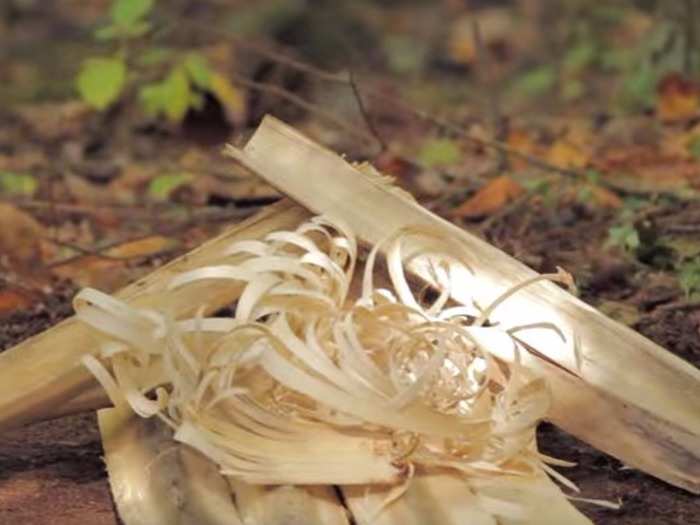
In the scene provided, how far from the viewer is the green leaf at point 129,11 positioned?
12.3 feet

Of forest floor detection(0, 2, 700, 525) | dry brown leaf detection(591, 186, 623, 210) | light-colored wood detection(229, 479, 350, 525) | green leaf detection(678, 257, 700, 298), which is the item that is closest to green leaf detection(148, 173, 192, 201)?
forest floor detection(0, 2, 700, 525)

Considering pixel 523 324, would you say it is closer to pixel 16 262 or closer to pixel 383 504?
pixel 383 504

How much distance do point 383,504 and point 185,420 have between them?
0.28 m

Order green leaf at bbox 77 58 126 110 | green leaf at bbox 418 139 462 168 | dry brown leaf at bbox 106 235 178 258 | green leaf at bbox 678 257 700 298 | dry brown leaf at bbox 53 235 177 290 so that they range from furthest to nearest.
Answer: green leaf at bbox 418 139 462 168
green leaf at bbox 77 58 126 110
dry brown leaf at bbox 106 235 178 258
dry brown leaf at bbox 53 235 177 290
green leaf at bbox 678 257 700 298

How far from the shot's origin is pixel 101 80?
12.9 feet

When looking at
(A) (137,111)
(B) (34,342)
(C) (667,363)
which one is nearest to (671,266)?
(C) (667,363)

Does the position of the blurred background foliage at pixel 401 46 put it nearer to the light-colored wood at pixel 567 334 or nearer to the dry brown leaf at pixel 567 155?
the dry brown leaf at pixel 567 155

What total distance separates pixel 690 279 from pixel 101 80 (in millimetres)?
1633

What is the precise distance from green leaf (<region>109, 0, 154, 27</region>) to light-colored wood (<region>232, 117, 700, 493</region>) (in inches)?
54.8

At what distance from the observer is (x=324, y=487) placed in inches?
85.1

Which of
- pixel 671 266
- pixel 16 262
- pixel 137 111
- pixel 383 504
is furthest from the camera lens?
pixel 137 111

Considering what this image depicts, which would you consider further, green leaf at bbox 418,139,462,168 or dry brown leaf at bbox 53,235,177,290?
green leaf at bbox 418,139,462,168

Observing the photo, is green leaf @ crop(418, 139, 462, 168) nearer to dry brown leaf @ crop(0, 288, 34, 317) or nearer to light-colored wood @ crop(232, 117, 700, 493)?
dry brown leaf @ crop(0, 288, 34, 317)

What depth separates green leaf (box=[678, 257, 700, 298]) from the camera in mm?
2846
